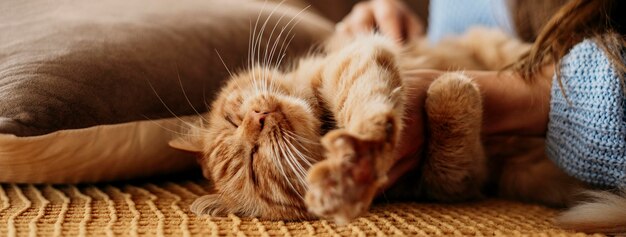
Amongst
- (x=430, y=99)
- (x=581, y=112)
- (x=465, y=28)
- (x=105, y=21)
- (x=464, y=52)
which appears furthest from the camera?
(x=465, y=28)

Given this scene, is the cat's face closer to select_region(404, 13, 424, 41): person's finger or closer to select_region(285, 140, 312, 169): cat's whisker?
select_region(285, 140, 312, 169): cat's whisker

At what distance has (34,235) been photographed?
0.90m

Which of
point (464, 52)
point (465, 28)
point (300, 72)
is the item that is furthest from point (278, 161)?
point (465, 28)

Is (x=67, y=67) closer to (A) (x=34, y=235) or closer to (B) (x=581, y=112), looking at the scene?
(A) (x=34, y=235)

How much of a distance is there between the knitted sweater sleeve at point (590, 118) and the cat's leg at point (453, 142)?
19 centimetres

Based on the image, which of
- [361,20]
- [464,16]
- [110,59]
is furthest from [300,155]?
[464,16]

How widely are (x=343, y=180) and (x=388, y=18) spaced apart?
126cm

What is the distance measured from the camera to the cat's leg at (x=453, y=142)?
1235 mm

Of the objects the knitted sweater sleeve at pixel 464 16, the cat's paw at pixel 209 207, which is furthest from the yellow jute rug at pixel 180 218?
the knitted sweater sleeve at pixel 464 16

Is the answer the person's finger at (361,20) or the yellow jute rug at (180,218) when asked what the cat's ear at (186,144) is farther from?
the person's finger at (361,20)

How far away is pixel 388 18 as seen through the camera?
6.37ft

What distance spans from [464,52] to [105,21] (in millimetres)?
1128

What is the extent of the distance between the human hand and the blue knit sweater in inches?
29.6

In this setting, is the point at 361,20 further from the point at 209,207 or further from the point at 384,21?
the point at 209,207
